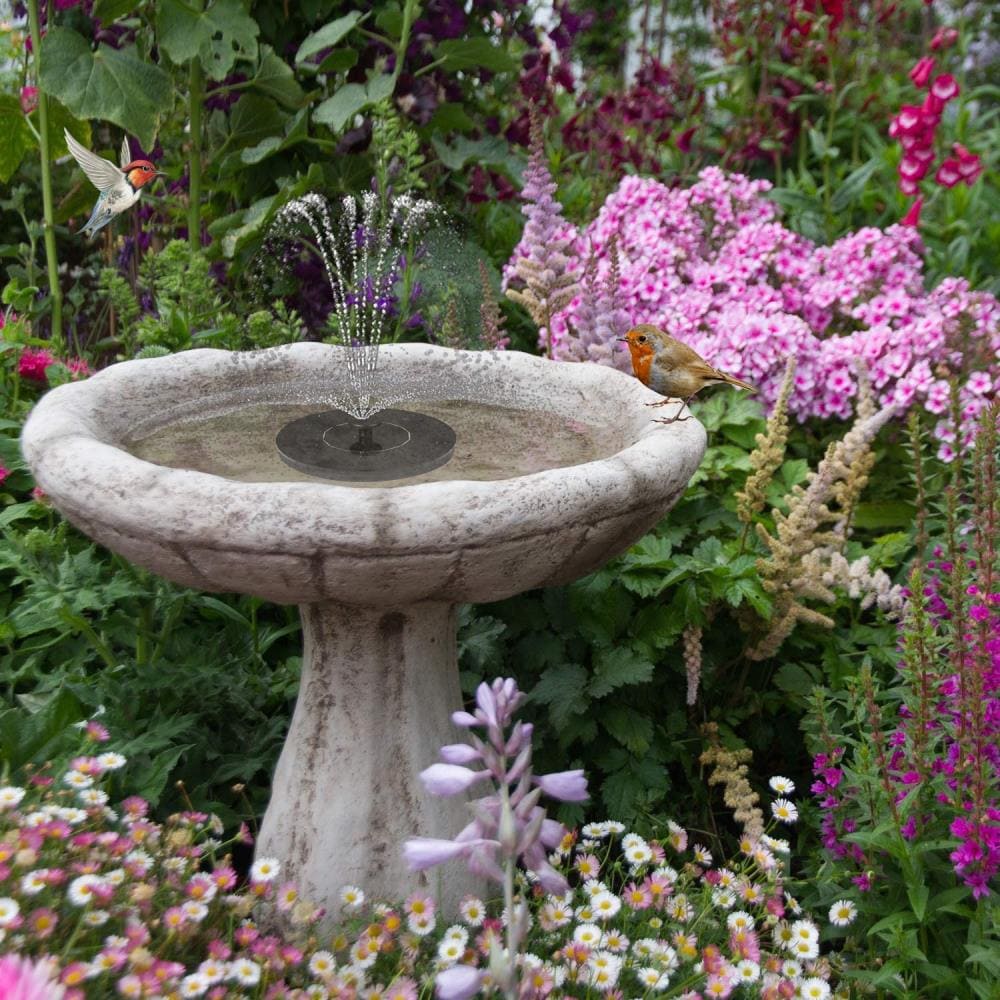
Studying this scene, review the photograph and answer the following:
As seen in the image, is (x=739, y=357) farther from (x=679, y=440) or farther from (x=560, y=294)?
(x=679, y=440)

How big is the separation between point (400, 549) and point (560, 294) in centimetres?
177

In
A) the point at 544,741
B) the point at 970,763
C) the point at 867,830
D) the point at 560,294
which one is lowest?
the point at 544,741

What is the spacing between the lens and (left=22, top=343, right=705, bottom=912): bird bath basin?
1.73m

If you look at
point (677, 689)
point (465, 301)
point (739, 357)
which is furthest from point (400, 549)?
point (465, 301)

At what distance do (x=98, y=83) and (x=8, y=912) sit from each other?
8.78 feet

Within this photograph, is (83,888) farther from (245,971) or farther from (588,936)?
(588,936)

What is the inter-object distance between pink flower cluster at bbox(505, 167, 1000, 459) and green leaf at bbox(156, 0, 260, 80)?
43.5 inches

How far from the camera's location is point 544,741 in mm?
2855

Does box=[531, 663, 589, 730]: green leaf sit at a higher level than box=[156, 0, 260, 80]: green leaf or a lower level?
lower

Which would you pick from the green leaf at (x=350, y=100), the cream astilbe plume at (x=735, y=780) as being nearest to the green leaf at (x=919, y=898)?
the cream astilbe plume at (x=735, y=780)

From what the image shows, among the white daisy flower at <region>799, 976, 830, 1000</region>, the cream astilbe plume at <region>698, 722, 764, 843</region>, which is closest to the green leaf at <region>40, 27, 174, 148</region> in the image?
the cream astilbe plume at <region>698, 722, 764, 843</region>

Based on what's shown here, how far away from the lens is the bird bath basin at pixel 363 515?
5.66ft

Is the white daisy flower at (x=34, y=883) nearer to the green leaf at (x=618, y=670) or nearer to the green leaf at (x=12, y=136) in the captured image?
the green leaf at (x=618, y=670)

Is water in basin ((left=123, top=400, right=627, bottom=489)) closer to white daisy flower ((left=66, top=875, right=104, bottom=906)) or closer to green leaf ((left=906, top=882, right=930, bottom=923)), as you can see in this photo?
white daisy flower ((left=66, top=875, right=104, bottom=906))
